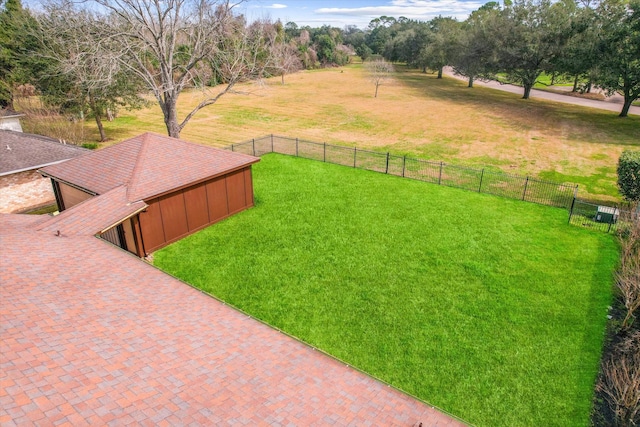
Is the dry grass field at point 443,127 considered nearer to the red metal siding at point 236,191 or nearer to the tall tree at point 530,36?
the tall tree at point 530,36

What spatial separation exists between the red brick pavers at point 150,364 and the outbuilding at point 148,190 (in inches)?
149

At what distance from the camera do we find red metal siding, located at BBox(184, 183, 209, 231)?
16656mm

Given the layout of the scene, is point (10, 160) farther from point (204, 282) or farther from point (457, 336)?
point (457, 336)

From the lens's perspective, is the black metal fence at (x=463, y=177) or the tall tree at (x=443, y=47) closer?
the black metal fence at (x=463, y=177)


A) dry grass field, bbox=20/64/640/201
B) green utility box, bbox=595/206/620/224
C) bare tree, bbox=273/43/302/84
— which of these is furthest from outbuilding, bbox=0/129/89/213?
green utility box, bbox=595/206/620/224

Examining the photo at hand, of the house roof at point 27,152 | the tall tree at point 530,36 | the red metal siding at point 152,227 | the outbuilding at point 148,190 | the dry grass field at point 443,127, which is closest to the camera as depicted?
the outbuilding at point 148,190

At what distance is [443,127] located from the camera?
41.8 m

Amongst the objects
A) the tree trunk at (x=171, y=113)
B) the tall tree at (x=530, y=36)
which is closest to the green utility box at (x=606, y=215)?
the tree trunk at (x=171, y=113)

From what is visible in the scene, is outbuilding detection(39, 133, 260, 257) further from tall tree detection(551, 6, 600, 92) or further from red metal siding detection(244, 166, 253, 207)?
tall tree detection(551, 6, 600, 92)

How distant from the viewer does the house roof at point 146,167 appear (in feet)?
50.2

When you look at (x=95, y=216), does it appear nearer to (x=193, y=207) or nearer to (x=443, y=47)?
(x=193, y=207)

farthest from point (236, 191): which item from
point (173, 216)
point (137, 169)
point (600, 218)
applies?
point (600, 218)

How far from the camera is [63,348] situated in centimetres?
656

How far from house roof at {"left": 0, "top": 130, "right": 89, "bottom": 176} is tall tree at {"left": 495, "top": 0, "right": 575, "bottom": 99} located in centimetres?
5149
